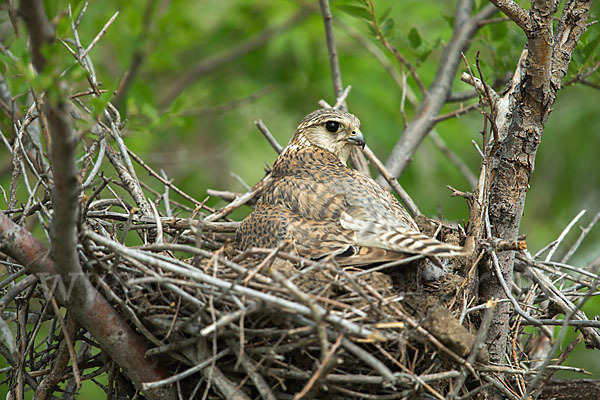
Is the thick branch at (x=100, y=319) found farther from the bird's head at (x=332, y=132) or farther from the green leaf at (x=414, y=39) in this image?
the green leaf at (x=414, y=39)

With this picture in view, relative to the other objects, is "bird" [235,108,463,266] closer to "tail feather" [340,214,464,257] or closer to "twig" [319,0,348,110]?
"tail feather" [340,214,464,257]

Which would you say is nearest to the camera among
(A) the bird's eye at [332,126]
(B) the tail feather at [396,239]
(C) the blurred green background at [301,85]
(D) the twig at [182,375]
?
(D) the twig at [182,375]

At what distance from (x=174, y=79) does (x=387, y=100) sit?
3100 mm

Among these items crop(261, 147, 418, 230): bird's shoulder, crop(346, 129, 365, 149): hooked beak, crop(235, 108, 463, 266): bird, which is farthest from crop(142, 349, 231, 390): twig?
crop(346, 129, 365, 149): hooked beak

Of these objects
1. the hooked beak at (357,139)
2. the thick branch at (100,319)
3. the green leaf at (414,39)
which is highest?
the green leaf at (414,39)

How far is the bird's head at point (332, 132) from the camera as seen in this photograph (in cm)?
493

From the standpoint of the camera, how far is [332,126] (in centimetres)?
500

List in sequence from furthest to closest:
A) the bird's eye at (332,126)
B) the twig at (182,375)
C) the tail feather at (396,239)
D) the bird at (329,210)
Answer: the bird's eye at (332,126)
the bird at (329,210)
the tail feather at (396,239)
the twig at (182,375)

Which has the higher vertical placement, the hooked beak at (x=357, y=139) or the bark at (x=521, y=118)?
the hooked beak at (x=357, y=139)

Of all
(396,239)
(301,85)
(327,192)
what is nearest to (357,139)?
(327,192)

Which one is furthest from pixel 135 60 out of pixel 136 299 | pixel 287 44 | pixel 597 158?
pixel 597 158

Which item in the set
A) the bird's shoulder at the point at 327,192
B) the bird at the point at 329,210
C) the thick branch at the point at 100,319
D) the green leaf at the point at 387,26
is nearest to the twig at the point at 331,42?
the green leaf at the point at 387,26

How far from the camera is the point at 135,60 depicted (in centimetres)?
581

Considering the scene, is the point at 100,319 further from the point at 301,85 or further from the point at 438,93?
the point at 301,85
